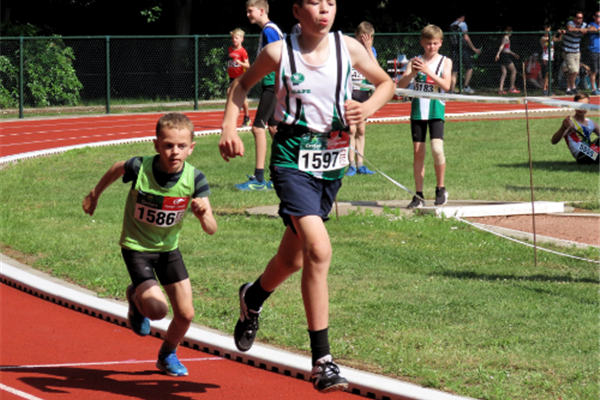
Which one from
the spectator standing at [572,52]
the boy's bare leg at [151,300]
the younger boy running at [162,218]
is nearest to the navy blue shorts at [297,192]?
the younger boy running at [162,218]

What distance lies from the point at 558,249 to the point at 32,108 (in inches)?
762

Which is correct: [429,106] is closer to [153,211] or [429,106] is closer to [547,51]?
[153,211]

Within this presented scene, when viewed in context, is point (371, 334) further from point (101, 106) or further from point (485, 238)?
point (101, 106)

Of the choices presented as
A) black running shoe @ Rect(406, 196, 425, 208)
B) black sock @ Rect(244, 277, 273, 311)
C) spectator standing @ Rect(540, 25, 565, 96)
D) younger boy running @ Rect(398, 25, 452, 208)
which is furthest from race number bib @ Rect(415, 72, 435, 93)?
spectator standing @ Rect(540, 25, 565, 96)

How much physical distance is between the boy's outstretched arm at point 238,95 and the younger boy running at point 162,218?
15.0 inches

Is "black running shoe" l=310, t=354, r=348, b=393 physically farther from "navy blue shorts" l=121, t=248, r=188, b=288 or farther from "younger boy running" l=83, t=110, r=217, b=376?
"navy blue shorts" l=121, t=248, r=188, b=288

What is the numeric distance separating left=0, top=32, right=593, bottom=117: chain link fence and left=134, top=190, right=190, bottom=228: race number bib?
2067 cm

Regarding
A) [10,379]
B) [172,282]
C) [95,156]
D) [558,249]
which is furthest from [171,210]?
[95,156]

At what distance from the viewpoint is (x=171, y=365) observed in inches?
220

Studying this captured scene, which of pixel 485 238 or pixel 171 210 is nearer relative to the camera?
pixel 171 210

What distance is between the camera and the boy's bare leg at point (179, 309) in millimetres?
5488

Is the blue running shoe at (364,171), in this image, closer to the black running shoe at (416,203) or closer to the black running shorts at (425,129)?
the black running shoe at (416,203)

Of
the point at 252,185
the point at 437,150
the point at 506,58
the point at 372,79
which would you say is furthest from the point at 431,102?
the point at 506,58

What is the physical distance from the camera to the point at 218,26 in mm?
35062
